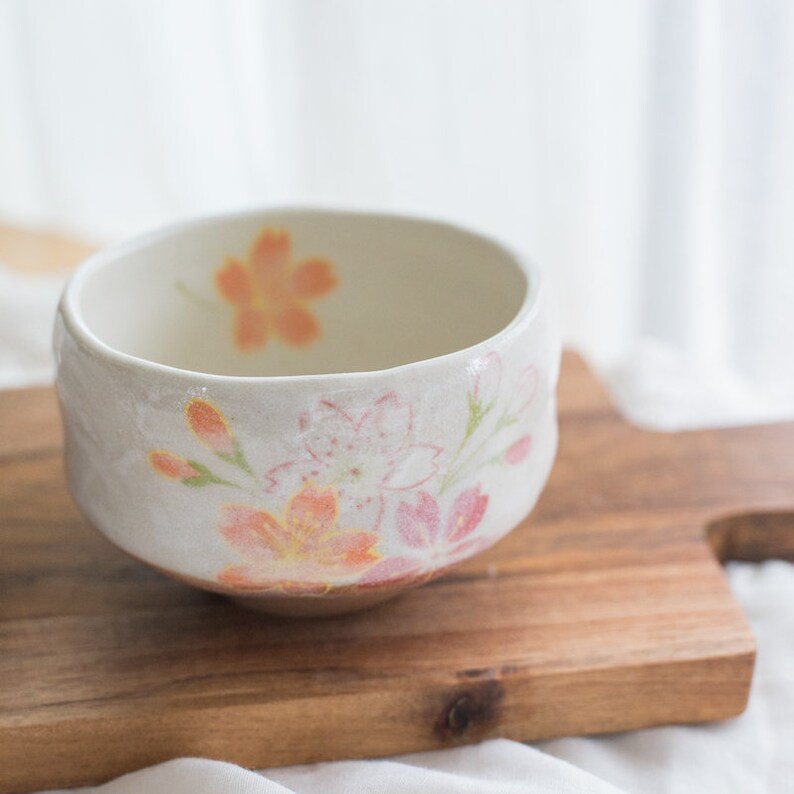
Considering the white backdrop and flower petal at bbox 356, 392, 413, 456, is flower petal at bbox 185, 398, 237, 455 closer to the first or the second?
flower petal at bbox 356, 392, 413, 456

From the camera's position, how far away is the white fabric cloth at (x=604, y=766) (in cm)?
45

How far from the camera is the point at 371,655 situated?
490 millimetres

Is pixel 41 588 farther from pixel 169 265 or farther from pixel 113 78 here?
pixel 113 78

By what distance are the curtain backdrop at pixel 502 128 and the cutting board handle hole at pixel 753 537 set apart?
24 cm

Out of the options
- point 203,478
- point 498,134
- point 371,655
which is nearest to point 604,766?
point 371,655

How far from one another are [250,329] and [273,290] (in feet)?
0.10

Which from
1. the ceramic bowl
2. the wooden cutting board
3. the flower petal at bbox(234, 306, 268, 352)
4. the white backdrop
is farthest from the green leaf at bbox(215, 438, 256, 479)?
the white backdrop

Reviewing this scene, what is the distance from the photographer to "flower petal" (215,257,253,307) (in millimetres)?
597

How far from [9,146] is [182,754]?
92 centimetres

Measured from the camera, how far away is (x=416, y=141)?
1.02m

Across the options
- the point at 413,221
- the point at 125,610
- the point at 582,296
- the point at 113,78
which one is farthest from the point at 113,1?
the point at 125,610

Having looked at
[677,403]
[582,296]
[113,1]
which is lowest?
[582,296]

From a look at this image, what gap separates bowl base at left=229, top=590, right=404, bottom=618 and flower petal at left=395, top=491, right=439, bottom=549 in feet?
0.12

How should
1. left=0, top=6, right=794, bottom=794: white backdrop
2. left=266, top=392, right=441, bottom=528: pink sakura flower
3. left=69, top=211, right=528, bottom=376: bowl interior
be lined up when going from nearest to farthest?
left=266, top=392, right=441, bottom=528: pink sakura flower
left=69, top=211, right=528, bottom=376: bowl interior
left=0, top=6, right=794, bottom=794: white backdrop
